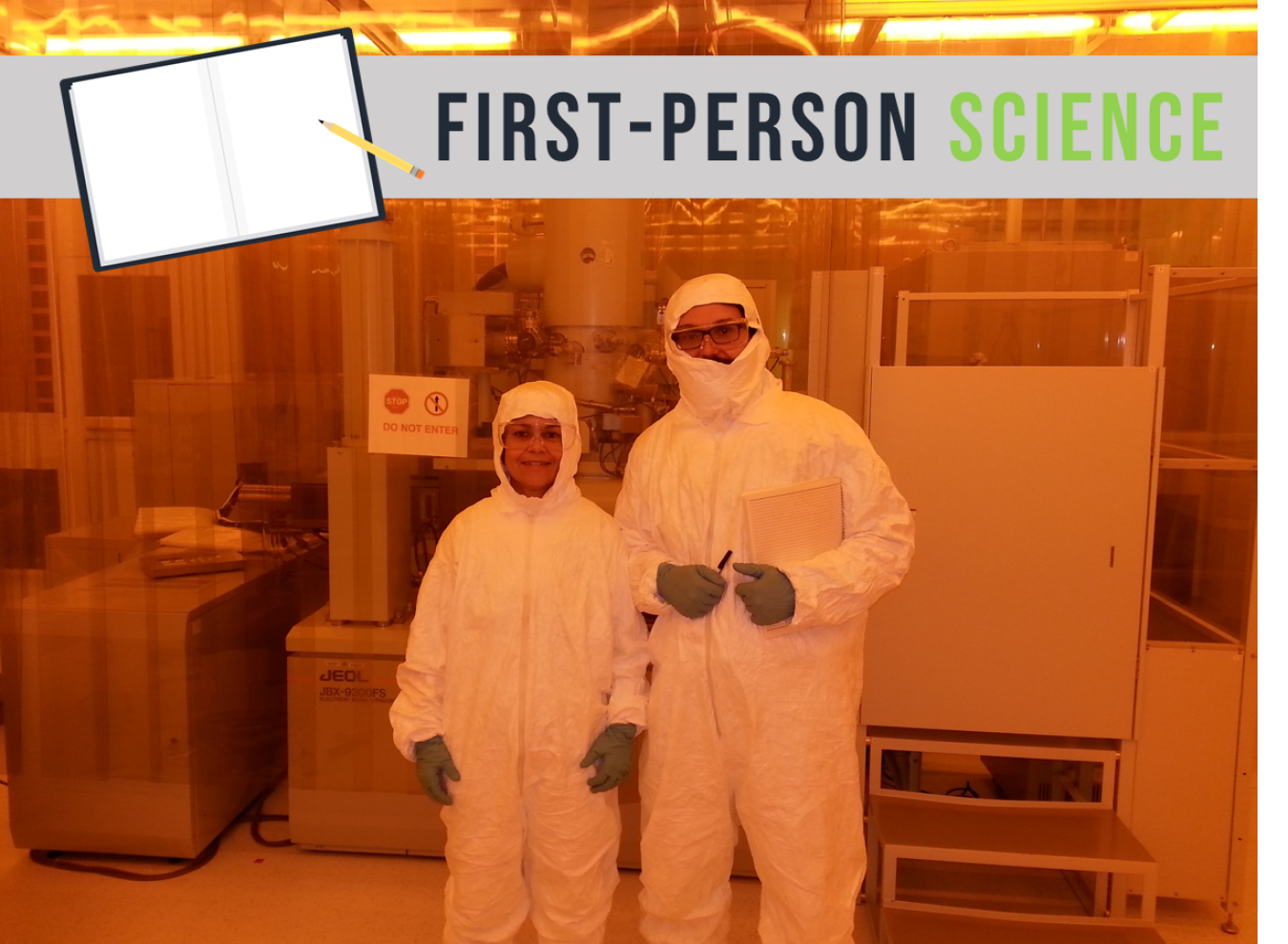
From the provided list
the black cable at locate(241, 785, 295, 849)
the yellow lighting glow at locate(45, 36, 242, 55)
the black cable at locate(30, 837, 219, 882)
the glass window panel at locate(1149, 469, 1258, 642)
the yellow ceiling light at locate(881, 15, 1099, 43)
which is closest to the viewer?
the yellow lighting glow at locate(45, 36, 242, 55)

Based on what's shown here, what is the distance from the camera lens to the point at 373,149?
1618 mm

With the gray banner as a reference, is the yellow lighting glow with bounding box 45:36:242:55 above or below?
above

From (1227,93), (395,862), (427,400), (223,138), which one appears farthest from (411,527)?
(1227,93)

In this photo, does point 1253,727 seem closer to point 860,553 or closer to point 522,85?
point 860,553

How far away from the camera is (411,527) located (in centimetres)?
226

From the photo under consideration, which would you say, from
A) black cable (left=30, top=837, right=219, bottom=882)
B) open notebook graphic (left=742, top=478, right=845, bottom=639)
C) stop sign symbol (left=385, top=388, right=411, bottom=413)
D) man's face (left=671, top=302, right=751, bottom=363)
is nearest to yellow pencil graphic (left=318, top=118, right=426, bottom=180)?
stop sign symbol (left=385, top=388, right=411, bottom=413)

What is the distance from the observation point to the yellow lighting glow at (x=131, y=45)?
1.78 m

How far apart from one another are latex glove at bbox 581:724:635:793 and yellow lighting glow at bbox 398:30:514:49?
1.54 meters

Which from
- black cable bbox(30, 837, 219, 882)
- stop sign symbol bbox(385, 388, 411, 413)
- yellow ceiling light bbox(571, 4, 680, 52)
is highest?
yellow ceiling light bbox(571, 4, 680, 52)

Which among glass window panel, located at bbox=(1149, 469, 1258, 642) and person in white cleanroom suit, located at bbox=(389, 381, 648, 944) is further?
glass window panel, located at bbox=(1149, 469, 1258, 642)

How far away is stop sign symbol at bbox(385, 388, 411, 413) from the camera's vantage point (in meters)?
1.98

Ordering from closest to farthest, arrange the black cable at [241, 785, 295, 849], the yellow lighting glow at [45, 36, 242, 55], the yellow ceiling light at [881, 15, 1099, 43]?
the yellow lighting glow at [45, 36, 242, 55], the black cable at [241, 785, 295, 849], the yellow ceiling light at [881, 15, 1099, 43]

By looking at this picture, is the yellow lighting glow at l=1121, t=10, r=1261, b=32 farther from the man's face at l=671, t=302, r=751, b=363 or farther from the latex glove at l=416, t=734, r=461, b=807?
the latex glove at l=416, t=734, r=461, b=807

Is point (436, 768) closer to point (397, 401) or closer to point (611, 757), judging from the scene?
point (611, 757)
